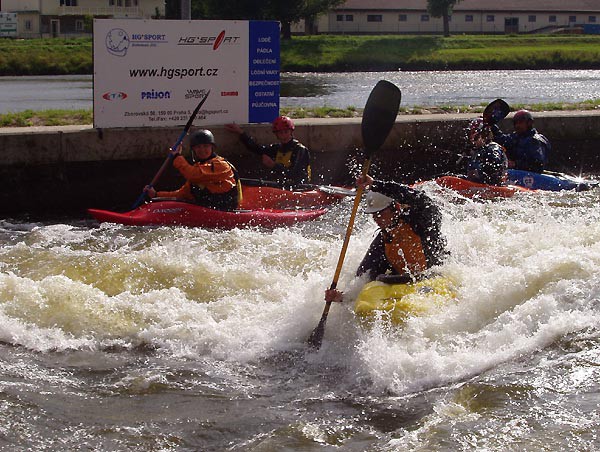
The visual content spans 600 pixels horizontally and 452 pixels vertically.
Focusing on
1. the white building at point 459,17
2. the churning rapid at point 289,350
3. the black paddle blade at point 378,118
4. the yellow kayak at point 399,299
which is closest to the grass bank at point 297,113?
the churning rapid at point 289,350

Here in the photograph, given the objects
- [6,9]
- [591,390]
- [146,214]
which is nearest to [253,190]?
[146,214]

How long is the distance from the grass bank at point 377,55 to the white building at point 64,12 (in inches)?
688

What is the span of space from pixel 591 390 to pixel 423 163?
7933 millimetres

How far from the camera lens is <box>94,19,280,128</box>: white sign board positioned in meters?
12.1

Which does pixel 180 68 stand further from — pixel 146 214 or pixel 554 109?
pixel 554 109

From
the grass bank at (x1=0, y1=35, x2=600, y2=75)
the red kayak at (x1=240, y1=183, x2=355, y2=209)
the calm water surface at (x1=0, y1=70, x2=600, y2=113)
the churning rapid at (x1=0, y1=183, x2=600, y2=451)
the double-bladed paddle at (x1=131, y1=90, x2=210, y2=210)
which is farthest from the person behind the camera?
the grass bank at (x1=0, y1=35, x2=600, y2=75)

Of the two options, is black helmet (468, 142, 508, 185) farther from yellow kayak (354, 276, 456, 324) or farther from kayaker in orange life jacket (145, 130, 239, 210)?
yellow kayak (354, 276, 456, 324)

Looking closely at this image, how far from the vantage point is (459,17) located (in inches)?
2714

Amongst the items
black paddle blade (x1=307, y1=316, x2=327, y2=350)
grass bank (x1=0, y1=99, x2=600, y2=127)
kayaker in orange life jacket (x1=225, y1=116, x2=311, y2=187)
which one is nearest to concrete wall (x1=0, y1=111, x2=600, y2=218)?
grass bank (x1=0, y1=99, x2=600, y2=127)

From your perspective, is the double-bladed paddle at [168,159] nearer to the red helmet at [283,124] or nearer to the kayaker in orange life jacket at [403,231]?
the red helmet at [283,124]

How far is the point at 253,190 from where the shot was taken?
11555mm

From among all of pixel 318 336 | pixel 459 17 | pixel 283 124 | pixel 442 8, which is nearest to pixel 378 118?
pixel 318 336

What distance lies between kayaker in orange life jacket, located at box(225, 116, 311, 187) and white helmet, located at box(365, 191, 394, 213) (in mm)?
4812

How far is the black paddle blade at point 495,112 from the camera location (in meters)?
13.2
